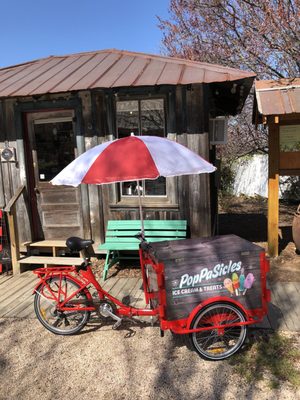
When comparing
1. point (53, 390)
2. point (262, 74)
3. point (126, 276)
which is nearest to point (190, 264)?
point (53, 390)

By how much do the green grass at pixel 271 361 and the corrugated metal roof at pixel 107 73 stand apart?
343 cm

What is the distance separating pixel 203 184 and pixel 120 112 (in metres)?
1.83

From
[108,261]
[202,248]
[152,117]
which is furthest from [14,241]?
[202,248]

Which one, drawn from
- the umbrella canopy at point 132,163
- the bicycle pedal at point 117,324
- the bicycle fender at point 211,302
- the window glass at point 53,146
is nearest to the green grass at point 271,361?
the bicycle fender at point 211,302

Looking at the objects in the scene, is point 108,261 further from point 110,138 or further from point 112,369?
point 112,369

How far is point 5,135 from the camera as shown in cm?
630

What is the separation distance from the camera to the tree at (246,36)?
797cm

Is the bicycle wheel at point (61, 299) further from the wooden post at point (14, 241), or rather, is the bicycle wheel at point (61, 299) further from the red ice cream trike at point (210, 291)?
the wooden post at point (14, 241)

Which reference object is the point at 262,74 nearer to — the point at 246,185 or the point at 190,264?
the point at 246,185

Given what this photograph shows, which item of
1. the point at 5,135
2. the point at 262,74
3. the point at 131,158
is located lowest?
the point at 131,158

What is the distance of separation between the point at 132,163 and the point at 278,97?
3561mm

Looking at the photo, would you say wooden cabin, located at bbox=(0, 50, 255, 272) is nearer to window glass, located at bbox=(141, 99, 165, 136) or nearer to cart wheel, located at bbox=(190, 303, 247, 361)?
window glass, located at bbox=(141, 99, 165, 136)

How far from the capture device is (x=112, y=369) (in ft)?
10.6

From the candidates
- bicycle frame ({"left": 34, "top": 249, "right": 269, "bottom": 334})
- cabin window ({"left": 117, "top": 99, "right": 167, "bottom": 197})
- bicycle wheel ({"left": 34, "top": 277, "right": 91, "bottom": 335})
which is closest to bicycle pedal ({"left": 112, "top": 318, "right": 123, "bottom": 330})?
bicycle frame ({"left": 34, "top": 249, "right": 269, "bottom": 334})
